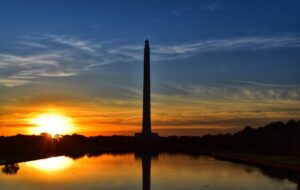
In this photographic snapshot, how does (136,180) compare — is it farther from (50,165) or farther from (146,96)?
(146,96)

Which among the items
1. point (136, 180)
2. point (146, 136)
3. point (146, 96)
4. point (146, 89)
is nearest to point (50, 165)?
point (136, 180)

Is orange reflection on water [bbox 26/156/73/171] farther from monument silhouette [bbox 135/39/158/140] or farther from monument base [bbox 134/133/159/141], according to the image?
monument base [bbox 134/133/159/141]

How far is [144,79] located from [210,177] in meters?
36.4

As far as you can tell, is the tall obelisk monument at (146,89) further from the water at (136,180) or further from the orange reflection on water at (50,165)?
the water at (136,180)

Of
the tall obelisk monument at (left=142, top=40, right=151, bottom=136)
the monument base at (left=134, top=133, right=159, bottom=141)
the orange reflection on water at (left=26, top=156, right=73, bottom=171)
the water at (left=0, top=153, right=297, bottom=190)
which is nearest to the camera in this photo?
the water at (left=0, top=153, right=297, bottom=190)

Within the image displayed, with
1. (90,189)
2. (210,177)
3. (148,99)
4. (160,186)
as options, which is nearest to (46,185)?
(90,189)

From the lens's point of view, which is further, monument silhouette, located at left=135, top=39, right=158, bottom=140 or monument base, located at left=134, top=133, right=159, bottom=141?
monument base, located at left=134, top=133, right=159, bottom=141

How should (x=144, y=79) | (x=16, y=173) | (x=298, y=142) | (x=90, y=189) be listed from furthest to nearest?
(x=144, y=79) < (x=298, y=142) < (x=16, y=173) < (x=90, y=189)

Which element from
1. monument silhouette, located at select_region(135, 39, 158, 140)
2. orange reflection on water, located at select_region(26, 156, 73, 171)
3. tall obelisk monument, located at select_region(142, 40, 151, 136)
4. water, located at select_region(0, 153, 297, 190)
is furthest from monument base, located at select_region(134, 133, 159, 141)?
water, located at select_region(0, 153, 297, 190)

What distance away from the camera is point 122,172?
79.3 feet

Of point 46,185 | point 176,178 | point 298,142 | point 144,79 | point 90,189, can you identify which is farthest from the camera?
point 144,79

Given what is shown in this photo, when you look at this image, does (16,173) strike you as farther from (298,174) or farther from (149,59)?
(149,59)

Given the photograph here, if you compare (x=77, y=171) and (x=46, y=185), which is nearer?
(x=46, y=185)

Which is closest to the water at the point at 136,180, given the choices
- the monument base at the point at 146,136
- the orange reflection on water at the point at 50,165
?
the orange reflection on water at the point at 50,165
